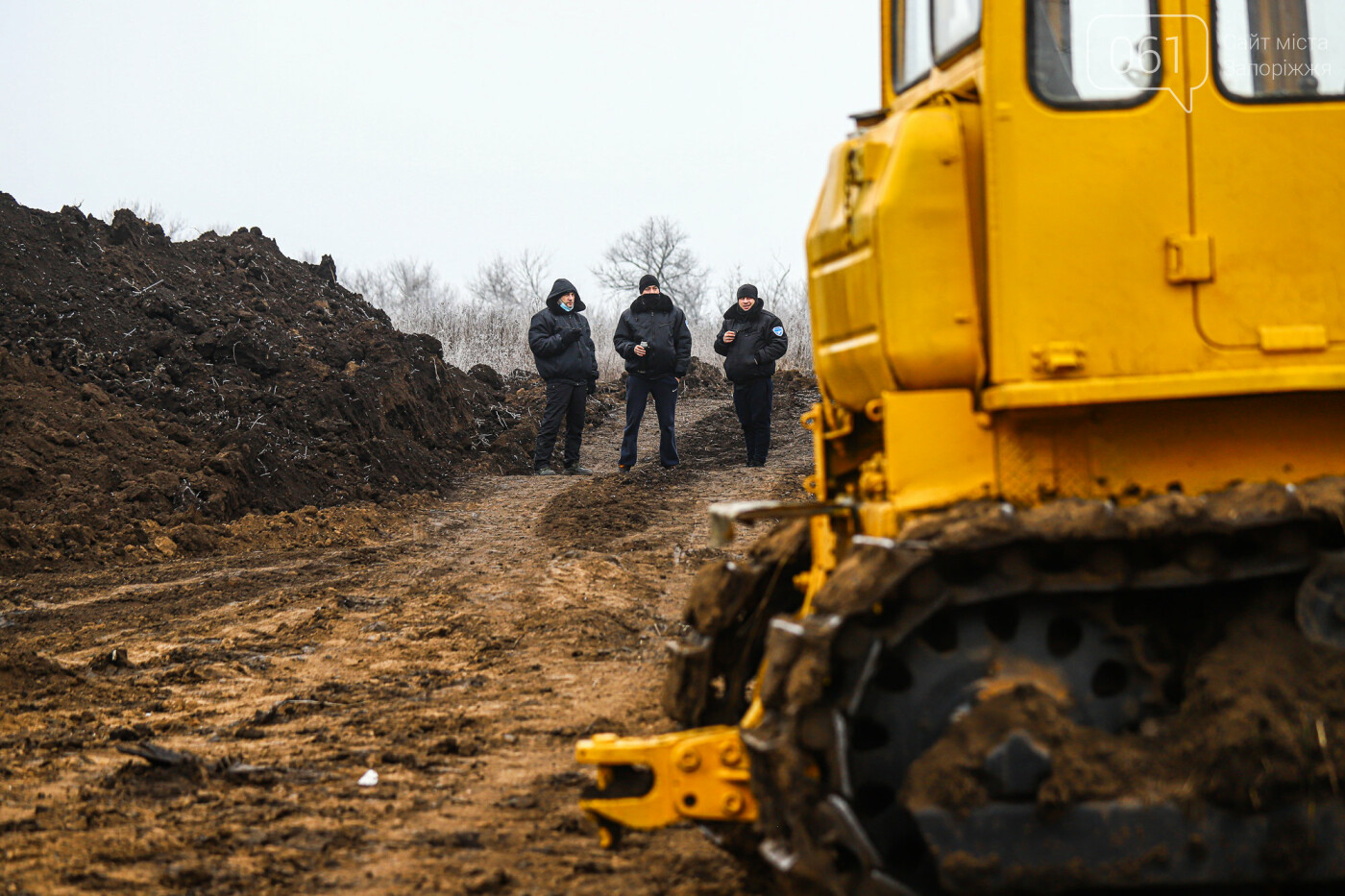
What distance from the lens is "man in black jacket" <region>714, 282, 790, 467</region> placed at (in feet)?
45.1

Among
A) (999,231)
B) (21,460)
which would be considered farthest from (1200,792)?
(21,460)

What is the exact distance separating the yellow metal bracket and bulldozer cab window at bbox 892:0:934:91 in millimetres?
2147

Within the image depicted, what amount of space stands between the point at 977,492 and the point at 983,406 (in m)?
0.23

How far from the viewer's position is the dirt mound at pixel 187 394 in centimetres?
1104

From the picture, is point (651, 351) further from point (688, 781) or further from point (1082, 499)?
point (1082, 499)

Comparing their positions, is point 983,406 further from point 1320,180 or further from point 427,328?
point 427,328

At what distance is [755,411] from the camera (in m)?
14.3

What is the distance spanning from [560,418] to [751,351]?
8.42 feet

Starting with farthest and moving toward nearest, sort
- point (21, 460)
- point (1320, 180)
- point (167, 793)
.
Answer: point (21, 460)
point (167, 793)
point (1320, 180)

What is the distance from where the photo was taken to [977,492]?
10.2 feet

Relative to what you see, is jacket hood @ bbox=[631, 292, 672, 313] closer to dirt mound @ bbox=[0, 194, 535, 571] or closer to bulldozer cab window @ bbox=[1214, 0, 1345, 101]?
dirt mound @ bbox=[0, 194, 535, 571]

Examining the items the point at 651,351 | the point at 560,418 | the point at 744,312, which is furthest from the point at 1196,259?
the point at 560,418

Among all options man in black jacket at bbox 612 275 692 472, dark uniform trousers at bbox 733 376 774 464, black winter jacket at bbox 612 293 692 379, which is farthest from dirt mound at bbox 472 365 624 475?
dark uniform trousers at bbox 733 376 774 464

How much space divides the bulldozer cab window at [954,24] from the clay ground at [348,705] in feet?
8.33
